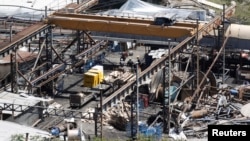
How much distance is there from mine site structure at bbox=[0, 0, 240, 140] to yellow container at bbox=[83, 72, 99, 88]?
1370 millimetres

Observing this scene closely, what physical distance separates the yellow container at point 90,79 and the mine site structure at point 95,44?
1370 millimetres

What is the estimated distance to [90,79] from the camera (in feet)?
131

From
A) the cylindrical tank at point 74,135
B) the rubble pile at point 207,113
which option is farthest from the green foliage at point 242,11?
the cylindrical tank at point 74,135

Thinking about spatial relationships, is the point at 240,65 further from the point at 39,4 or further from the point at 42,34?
the point at 39,4

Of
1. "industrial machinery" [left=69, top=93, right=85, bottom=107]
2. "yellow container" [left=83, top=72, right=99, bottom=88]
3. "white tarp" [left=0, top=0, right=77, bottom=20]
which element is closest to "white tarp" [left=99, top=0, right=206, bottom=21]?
"white tarp" [left=0, top=0, right=77, bottom=20]

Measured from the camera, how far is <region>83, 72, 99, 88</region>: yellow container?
39844 mm

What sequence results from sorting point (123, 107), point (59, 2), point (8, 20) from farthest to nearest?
1. point (59, 2)
2. point (8, 20)
3. point (123, 107)

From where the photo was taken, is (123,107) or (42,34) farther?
(42,34)

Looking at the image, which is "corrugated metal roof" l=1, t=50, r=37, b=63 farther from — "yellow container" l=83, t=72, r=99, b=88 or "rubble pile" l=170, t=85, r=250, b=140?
"rubble pile" l=170, t=85, r=250, b=140

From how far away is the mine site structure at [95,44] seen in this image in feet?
129

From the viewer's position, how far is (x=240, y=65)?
43938 mm

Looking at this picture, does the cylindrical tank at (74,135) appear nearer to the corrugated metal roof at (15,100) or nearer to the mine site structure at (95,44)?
the corrugated metal roof at (15,100)

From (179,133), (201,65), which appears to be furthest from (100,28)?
(179,133)

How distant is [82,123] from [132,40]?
31.6ft
